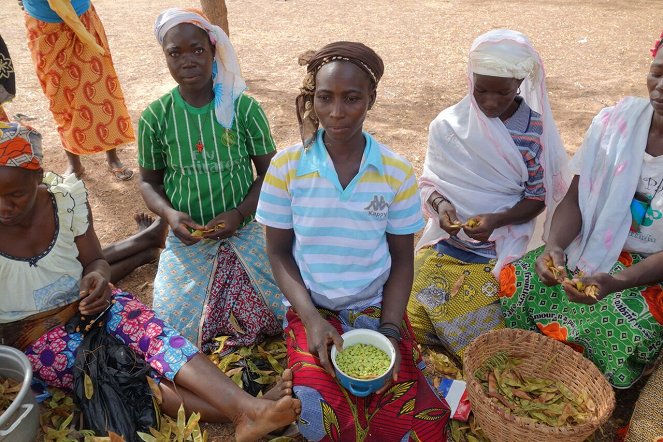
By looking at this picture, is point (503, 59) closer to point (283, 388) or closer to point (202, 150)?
point (202, 150)

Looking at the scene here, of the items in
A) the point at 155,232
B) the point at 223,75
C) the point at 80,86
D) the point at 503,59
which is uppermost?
the point at 503,59

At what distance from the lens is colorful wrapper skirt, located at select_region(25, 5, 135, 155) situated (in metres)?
3.99

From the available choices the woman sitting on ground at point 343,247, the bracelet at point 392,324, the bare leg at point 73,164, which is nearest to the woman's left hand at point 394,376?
the woman sitting on ground at point 343,247

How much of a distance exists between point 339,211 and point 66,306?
1.42 m

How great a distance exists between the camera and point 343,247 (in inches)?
91.5

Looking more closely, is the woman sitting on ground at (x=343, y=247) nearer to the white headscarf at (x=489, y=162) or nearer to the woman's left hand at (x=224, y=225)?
the woman's left hand at (x=224, y=225)

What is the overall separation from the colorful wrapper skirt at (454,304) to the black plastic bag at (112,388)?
4.73 feet

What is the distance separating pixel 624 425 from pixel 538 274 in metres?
0.80

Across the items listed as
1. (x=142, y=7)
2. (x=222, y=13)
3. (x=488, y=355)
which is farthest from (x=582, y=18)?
(x=488, y=355)

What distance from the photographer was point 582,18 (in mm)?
9375

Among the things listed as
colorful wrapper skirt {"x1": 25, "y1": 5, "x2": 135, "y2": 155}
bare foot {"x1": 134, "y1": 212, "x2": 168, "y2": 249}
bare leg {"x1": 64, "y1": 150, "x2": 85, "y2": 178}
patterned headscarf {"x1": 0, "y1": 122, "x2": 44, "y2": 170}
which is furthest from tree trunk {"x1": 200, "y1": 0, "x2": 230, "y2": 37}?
patterned headscarf {"x1": 0, "y1": 122, "x2": 44, "y2": 170}

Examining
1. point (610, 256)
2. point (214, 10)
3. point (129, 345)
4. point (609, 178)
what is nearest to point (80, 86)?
point (214, 10)

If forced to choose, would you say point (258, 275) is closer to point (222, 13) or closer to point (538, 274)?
point (538, 274)


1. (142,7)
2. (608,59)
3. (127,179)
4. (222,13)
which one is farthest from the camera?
(142,7)
